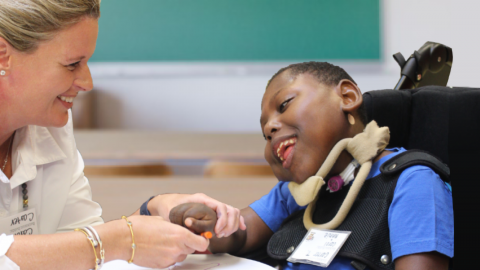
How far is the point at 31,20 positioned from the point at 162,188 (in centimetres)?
224

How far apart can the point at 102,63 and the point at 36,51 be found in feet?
7.77

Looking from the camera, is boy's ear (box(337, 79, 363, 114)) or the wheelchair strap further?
boy's ear (box(337, 79, 363, 114))

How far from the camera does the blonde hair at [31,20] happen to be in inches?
35.1

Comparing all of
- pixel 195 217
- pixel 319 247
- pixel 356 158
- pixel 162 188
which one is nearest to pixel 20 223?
pixel 195 217

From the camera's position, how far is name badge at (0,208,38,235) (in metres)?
1.02

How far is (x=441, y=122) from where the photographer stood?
41.9 inches

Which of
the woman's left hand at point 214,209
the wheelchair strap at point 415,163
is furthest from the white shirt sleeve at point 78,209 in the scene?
the wheelchair strap at point 415,163

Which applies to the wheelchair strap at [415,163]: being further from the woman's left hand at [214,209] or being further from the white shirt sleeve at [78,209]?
the white shirt sleeve at [78,209]

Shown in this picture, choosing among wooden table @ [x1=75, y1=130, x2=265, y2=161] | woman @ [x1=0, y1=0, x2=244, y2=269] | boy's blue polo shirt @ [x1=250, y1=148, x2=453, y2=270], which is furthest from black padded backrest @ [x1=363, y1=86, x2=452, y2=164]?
wooden table @ [x1=75, y1=130, x2=265, y2=161]

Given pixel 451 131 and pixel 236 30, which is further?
pixel 236 30

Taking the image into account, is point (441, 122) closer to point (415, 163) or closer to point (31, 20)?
point (415, 163)

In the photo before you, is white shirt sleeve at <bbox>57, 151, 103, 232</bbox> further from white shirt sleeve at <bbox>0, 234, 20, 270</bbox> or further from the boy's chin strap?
the boy's chin strap

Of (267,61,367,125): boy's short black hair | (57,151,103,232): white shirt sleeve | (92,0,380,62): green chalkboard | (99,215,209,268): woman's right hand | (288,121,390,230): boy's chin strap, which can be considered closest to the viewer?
(99,215,209,268): woman's right hand

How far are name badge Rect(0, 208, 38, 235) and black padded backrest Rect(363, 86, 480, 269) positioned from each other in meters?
0.95
